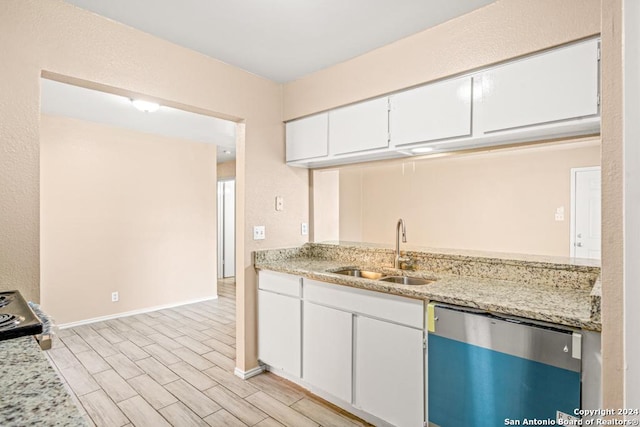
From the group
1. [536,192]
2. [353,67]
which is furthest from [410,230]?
[353,67]

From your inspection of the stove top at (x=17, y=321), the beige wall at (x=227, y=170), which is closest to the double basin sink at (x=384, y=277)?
the stove top at (x=17, y=321)

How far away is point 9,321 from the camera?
109 centimetres

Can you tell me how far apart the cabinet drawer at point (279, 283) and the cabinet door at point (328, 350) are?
15cm

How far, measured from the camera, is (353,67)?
2525 mm

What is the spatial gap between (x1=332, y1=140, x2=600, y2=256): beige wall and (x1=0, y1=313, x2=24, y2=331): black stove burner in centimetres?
231

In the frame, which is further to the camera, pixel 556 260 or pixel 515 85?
pixel 556 260

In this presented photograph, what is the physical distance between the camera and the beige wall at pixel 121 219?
12.4ft

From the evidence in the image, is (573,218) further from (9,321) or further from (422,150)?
(9,321)

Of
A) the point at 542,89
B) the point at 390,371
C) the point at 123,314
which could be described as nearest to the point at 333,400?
the point at 390,371

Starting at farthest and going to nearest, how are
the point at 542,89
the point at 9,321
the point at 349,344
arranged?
1. the point at 349,344
2. the point at 542,89
3. the point at 9,321

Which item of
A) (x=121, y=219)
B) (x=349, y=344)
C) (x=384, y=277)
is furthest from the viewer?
(x=121, y=219)

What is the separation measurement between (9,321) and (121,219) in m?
3.50

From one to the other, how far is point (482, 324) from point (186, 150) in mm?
4441

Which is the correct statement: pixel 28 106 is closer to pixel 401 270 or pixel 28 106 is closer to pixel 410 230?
pixel 401 270
